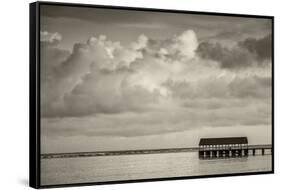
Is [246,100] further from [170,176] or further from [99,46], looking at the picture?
[99,46]

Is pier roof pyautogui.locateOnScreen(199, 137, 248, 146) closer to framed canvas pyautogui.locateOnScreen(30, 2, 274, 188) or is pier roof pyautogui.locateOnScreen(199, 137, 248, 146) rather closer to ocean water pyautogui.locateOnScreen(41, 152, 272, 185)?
framed canvas pyautogui.locateOnScreen(30, 2, 274, 188)

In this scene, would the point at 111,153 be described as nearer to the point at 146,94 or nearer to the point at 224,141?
the point at 146,94

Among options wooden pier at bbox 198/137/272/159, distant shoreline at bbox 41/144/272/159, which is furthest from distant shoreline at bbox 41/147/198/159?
wooden pier at bbox 198/137/272/159

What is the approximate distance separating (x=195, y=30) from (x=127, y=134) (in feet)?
4.30

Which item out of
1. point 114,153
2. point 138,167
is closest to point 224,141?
point 138,167

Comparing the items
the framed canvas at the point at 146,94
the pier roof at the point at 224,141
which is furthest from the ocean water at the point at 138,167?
the pier roof at the point at 224,141

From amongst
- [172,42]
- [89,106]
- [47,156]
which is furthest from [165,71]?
[47,156]

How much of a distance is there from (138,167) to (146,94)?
735mm

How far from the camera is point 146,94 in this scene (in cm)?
740

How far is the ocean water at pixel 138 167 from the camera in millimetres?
7031

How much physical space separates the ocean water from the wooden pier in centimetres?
5

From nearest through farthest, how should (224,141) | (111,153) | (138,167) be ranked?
1. (111,153)
2. (138,167)
3. (224,141)

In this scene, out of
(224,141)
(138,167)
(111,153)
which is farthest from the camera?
(224,141)

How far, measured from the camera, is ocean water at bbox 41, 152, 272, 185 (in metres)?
7.03
